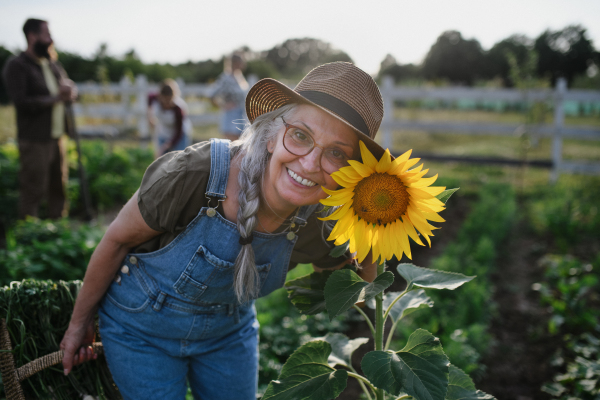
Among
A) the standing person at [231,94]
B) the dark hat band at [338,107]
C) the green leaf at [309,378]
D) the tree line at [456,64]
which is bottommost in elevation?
the green leaf at [309,378]

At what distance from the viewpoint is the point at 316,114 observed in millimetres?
1287

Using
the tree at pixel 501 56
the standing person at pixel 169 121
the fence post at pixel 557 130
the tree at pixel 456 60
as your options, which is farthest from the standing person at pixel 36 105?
the tree at pixel 456 60

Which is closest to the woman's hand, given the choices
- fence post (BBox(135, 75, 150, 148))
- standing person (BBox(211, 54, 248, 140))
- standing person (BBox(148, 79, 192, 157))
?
standing person (BBox(148, 79, 192, 157))

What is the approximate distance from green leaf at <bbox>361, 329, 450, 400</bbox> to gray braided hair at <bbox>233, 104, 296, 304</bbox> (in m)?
0.51

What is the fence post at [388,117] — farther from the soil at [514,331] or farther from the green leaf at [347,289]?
the green leaf at [347,289]

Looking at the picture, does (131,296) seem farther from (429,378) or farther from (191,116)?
(191,116)

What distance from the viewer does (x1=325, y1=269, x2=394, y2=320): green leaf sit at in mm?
1098

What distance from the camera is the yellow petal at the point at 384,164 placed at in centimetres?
111

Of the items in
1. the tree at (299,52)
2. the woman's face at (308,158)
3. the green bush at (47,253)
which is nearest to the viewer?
the woman's face at (308,158)

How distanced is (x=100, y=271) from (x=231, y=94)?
18.1ft

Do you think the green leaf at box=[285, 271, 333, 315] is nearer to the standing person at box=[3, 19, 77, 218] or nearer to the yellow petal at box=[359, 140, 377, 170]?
the yellow petal at box=[359, 140, 377, 170]

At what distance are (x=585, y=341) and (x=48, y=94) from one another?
5.26 meters

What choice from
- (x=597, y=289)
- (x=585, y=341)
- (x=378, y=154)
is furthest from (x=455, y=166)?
(x=378, y=154)

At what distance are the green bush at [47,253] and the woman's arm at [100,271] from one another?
Answer: 1.28 meters
